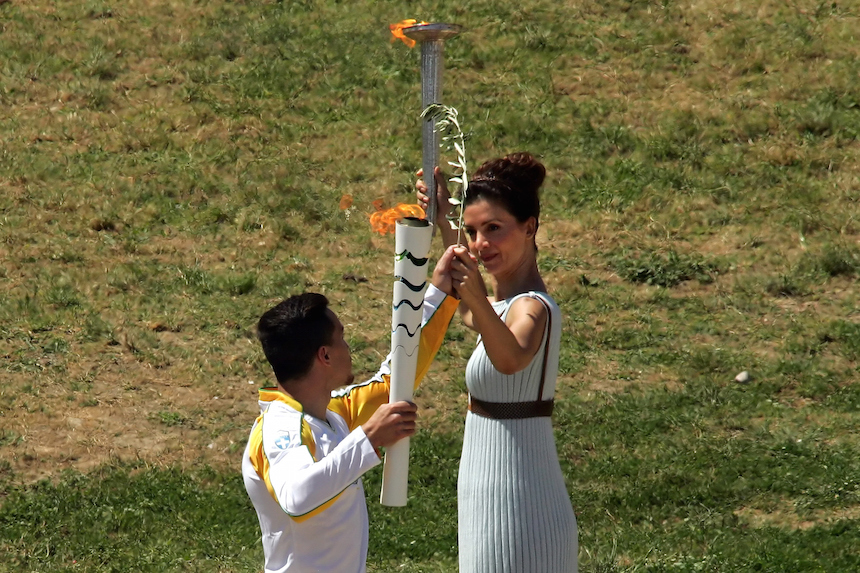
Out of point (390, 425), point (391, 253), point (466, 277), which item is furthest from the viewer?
point (391, 253)

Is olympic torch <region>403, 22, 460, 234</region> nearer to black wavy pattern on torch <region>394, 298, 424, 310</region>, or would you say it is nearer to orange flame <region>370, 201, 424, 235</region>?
orange flame <region>370, 201, 424, 235</region>

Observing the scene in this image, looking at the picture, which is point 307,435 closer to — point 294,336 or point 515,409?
point 294,336

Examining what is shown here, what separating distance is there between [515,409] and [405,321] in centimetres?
47

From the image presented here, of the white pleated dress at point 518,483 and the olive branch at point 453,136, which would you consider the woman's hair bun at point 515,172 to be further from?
the white pleated dress at point 518,483

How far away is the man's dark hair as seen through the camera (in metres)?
3.58

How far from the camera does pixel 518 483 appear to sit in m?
3.68

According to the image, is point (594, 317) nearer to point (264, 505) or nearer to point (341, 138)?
point (341, 138)

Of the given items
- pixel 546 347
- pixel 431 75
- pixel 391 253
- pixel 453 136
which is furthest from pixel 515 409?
pixel 391 253

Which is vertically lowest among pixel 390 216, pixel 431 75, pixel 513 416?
pixel 513 416

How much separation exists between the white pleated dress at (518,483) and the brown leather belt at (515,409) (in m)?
0.01

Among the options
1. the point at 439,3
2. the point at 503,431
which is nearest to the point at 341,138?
the point at 439,3

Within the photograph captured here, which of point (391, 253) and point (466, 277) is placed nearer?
point (466, 277)

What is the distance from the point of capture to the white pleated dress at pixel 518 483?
3.67 metres

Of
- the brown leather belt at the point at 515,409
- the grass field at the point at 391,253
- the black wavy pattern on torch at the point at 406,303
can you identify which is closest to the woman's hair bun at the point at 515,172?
the black wavy pattern on torch at the point at 406,303
